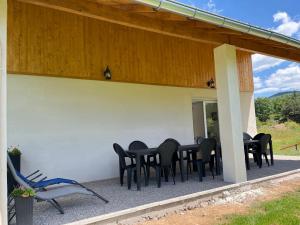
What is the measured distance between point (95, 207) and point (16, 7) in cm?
462

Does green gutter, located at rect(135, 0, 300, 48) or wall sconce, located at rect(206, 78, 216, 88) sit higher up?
green gutter, located at rect(135, 0, 300, 48)

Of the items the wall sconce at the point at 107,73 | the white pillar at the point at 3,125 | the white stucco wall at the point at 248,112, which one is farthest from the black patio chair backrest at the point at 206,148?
the white stucco wall at the point at 248,112

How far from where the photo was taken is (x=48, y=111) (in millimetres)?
6301

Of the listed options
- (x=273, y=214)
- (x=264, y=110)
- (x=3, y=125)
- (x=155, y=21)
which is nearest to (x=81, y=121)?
(x=155, y=21)

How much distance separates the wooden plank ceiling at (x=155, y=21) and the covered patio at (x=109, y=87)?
0.02m

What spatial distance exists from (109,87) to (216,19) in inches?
144

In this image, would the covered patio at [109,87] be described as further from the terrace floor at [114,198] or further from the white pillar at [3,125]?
the white pillar at [3,125]

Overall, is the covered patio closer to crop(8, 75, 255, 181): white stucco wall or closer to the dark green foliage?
crop(8, 75, 255, 181): white stucco wall

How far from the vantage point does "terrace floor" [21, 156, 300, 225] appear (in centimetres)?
397

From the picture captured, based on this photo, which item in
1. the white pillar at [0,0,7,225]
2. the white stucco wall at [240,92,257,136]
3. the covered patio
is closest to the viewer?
the white pillar at [0,0,7,225]

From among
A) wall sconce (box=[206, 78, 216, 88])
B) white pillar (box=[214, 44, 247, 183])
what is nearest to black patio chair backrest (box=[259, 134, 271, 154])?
white pillar (box=[214, 44, 247, 183])

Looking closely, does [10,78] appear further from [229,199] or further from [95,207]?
[229,199]

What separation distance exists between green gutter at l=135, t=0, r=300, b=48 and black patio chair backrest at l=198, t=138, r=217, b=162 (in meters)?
2.43

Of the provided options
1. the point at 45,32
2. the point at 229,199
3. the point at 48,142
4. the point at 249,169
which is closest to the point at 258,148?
the point at 249,169
